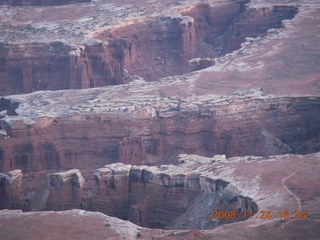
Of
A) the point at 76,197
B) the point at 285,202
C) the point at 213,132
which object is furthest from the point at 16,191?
the point at 285,202

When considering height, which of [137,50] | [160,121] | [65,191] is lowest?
[65,191]

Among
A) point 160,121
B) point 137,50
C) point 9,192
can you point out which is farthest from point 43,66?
point 9,192

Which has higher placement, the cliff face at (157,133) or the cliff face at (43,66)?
the cliff face at (43,66)

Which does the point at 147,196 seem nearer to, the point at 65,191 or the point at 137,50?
the point at 65,191

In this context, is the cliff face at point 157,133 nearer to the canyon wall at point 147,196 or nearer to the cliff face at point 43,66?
the canyon wall at point 147,196

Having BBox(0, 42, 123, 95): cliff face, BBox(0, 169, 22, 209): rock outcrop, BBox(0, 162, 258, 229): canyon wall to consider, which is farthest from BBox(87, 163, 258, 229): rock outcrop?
BBox(0, 42, 123, 95): cliff face
